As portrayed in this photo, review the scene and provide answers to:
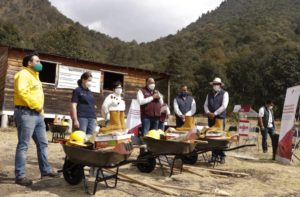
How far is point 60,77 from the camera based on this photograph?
1806 centimetres

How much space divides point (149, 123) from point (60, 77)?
11088 mm

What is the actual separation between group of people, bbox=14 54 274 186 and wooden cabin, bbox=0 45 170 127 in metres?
10.2

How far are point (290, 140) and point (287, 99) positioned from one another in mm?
1241

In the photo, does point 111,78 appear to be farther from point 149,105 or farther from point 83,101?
point 83,101

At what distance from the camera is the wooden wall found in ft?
55.8

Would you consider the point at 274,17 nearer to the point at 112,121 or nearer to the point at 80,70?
the point at 80,70

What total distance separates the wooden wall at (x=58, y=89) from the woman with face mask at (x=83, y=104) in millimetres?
11273

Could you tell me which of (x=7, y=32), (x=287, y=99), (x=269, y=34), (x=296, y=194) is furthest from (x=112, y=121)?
(x=269, y=34)

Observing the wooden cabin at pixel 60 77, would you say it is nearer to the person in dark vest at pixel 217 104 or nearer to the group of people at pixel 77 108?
the group of people at pixel 77 108

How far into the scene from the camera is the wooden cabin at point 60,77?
Answer: 1700cm

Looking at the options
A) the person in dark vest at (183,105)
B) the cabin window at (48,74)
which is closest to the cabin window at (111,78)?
the cabin window at (48,74)

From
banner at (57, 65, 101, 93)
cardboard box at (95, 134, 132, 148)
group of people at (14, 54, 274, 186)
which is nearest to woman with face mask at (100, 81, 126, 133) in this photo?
group of people at (14, 54, 274, 186)

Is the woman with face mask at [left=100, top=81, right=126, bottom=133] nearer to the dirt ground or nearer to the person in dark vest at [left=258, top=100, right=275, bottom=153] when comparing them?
the dirt ground

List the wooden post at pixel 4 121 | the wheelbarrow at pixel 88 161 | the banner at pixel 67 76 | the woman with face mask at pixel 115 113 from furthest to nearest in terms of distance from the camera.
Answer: the banner at pixel 67 76, the wooden post at pixel 4 121, the woman with face mask at pixel 115 113, the wheelbarrow at pixel 88 161
